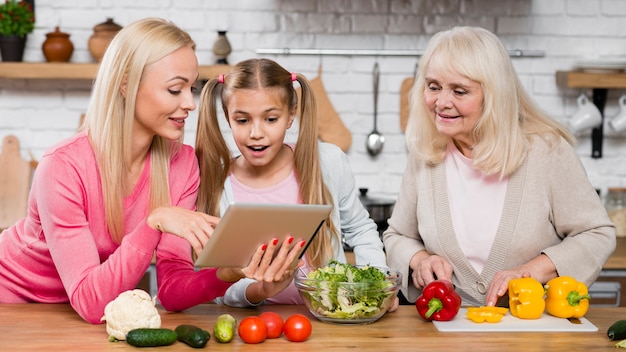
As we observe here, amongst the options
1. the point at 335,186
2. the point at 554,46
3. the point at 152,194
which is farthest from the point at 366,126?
the point at 152,194

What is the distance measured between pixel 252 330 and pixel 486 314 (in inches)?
24.9

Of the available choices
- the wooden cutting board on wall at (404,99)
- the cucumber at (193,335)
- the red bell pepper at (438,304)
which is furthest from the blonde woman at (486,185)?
the wooden cutting board on wall at (404,99)

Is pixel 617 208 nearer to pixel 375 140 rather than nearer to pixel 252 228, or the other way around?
pixel 375 140

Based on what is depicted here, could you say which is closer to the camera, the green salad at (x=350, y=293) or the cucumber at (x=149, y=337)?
the cucumber at (x=149, y=337)

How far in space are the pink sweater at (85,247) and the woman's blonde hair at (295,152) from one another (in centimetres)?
14

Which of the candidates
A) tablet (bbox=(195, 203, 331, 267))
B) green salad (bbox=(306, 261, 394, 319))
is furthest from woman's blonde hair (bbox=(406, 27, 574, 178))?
tablet (bbox=(195, 203, 331, 267))

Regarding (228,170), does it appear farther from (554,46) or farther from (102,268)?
(554,46)

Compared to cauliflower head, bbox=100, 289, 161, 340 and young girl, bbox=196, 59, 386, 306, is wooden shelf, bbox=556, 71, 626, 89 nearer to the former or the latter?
young girl, bbox=196, 59, 386, 306

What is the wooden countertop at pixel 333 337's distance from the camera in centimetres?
210

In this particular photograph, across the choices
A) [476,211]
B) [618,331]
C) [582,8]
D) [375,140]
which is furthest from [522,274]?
[582,8]

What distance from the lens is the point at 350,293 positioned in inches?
88.8

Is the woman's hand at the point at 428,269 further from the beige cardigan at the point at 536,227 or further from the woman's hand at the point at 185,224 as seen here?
the woman's hand at the point at 185,224

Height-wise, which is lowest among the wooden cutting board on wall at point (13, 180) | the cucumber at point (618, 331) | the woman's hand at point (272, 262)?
the wooden cutting board on wall at point (13, 180)

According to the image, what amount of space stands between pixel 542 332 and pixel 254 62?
3.80 feet
